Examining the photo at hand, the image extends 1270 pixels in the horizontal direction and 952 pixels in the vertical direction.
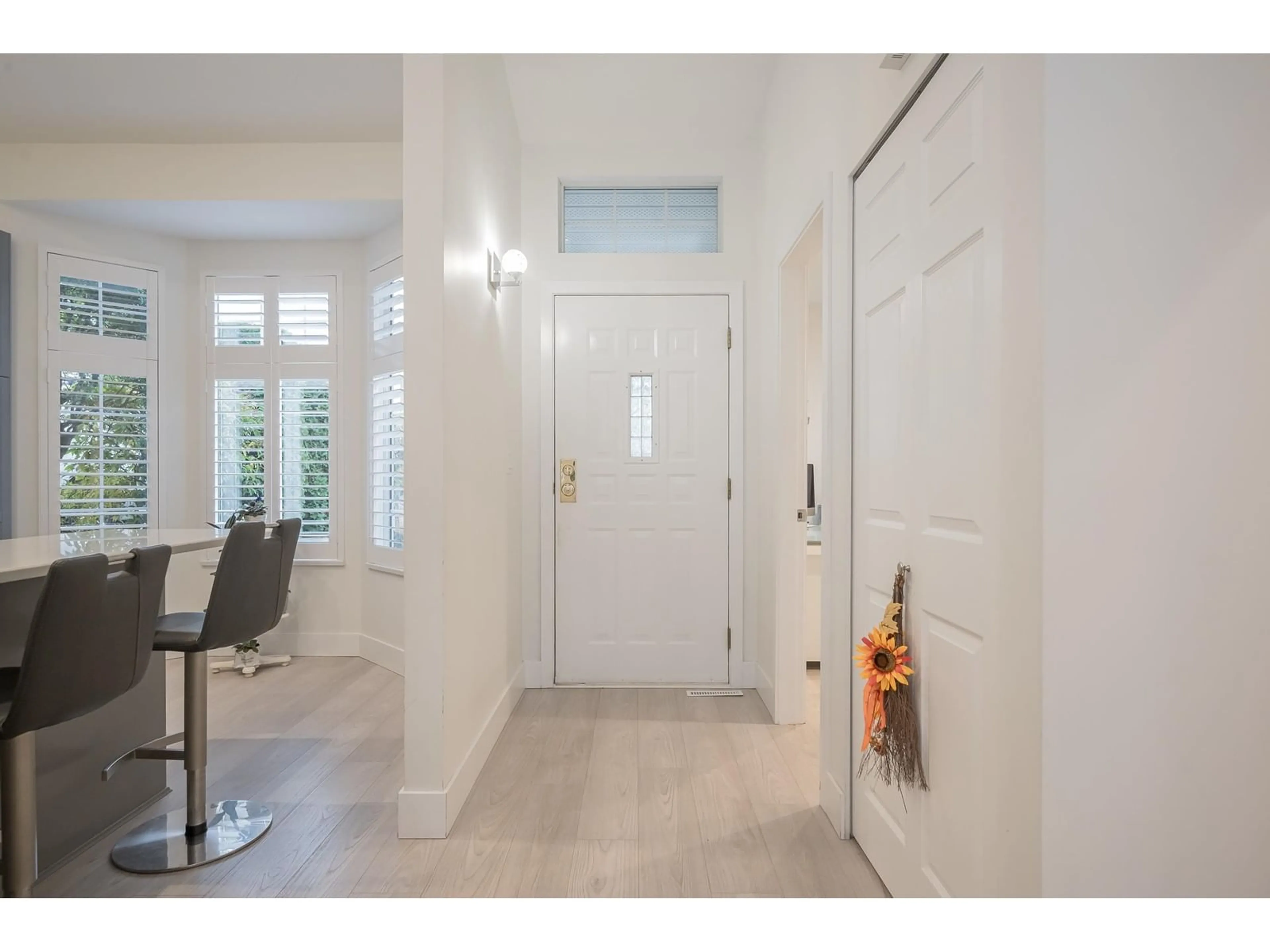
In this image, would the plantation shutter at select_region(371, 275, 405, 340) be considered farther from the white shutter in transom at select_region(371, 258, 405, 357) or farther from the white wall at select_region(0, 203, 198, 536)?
the white wall at select_region(0, 203, 198, 536)

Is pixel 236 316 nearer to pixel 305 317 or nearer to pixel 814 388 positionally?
pixel 305 317

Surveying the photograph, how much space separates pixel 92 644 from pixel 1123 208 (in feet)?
7.08

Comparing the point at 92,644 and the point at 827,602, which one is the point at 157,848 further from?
the point at 827,602

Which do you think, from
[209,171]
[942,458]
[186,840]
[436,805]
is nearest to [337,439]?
[209,171]

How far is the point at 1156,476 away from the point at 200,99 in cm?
410

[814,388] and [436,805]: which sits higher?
[814,388]

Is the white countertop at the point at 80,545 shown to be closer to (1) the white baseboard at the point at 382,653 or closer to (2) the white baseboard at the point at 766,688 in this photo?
(1) the white baseboard at the point at 382,653

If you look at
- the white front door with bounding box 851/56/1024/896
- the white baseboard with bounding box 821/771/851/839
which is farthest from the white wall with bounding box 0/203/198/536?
the white front door with bounding box 851/56/1024/896

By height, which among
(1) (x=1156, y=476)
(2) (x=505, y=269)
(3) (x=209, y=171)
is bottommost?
(1) (x=1156, y=476)

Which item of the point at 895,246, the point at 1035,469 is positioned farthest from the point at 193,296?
the point at 1035,469

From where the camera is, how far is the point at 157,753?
210 cm

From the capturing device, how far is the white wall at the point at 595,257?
12.9 feet

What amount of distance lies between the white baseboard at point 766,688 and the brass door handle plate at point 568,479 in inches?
52.9

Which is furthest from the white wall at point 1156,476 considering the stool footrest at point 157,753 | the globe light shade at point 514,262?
the globe light shade at point 514,262
